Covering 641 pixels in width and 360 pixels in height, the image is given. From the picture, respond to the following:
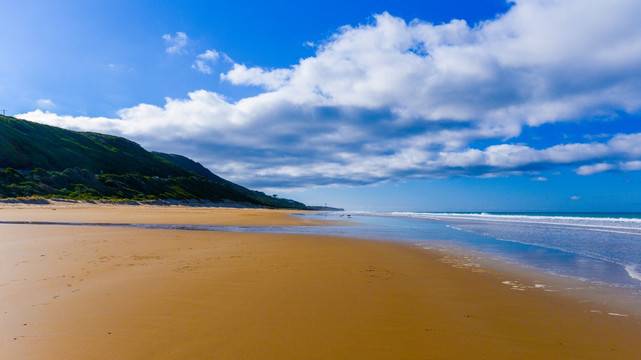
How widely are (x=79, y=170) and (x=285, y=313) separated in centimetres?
7519

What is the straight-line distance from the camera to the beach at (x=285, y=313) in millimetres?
3971

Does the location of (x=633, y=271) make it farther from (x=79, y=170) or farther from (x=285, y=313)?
(x=79, y=170)

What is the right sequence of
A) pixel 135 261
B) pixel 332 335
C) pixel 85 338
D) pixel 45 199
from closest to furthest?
pixel 85 338
pixel 332 335
pixel 135 261
pixel 45 199

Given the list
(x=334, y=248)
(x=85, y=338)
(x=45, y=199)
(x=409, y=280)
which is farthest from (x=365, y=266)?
(x=45, y=199)

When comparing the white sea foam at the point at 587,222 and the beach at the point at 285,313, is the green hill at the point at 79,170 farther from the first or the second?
the white sea foam at the point at 587,222

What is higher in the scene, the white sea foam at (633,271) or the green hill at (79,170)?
the green hill at (79,170)

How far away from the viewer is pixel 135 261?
9.25 m

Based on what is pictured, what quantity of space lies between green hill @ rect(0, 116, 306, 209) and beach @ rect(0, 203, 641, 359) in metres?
49.3

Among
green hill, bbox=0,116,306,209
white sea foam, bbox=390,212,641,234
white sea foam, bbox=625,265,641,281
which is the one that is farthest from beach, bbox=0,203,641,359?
green hill, bbox=0,116,306,209

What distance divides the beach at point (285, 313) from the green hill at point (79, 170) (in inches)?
1941

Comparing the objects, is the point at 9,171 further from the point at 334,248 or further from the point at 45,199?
the point at 334,248

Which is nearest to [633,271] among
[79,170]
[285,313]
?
[285,313]

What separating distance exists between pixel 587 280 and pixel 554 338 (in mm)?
5055

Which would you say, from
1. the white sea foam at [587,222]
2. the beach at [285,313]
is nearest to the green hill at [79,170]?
the beach at [285,313]
